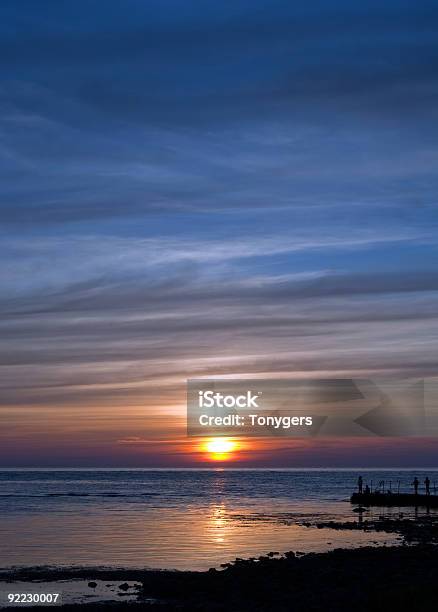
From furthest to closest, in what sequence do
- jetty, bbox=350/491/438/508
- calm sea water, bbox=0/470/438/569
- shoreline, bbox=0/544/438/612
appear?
jetty, bbox=350/491/438/508 → calm sea water, bbox=0/470/438/569 → shoreline, bbox=0/544/438/612

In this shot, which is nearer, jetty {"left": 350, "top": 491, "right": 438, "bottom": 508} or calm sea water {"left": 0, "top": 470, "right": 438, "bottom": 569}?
calm sea water {"left": 0, "top": 470, "right": 438, "bottom": 569}

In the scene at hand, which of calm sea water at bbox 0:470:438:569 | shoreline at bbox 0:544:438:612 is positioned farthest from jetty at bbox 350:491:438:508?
shoreline at bbox 0:544:438:612

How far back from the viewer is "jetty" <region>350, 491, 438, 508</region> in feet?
249

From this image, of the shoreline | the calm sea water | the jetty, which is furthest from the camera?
the jetty

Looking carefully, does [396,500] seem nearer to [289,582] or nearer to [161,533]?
[161,533]

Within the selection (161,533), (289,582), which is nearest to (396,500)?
(161,533)

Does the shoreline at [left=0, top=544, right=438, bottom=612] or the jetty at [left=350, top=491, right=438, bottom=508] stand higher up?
the shoreline at [left=0, top=544, right=438, bottom=612]

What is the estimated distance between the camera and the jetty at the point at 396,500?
76.0m

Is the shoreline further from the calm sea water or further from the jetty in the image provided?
the jetty

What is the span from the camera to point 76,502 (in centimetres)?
8494

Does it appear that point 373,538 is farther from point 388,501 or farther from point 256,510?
point 388,501

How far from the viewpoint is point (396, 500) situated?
3066 inches

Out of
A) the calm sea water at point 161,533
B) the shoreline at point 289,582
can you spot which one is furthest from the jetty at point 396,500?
the shoreline at point 289,582

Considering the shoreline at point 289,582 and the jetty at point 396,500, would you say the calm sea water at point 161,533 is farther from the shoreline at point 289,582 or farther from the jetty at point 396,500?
the shoreline at point 289,582
